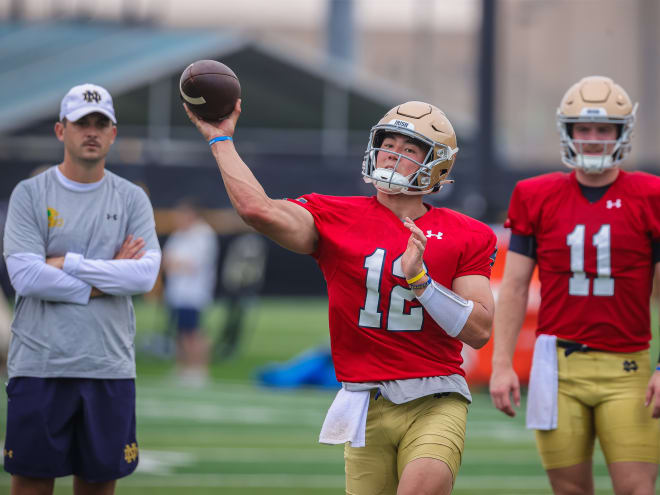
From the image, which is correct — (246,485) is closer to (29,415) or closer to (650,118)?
(29,415)

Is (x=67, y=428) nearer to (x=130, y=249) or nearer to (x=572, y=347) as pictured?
(x=130, y=249)

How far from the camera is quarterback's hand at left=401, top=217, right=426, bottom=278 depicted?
4000 mm

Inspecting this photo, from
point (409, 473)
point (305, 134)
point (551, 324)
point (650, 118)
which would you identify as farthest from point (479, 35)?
point (305, 134)

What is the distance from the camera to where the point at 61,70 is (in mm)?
32406

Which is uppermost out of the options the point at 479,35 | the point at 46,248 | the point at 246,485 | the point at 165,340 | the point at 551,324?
the point at 479,35

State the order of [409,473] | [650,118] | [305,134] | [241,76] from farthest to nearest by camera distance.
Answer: [305,134] → [241,76] → [650,118] → [409,473]

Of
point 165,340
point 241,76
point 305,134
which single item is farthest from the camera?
point 305,134

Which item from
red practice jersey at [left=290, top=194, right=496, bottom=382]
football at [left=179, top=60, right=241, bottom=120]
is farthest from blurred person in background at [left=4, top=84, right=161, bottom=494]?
red practice jersey at [left=290, top=194, right=496, bottom=382]

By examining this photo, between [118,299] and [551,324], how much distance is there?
186 centimetres

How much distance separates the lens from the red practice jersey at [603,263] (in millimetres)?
4898

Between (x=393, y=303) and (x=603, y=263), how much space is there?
3.77 ft

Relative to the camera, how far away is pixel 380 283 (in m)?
4.22

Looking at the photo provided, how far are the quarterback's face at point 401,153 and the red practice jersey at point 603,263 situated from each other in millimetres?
957

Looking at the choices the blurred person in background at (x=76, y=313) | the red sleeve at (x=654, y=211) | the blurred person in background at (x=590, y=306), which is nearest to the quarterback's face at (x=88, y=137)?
the blurred person in background at (x=76, y=313)
